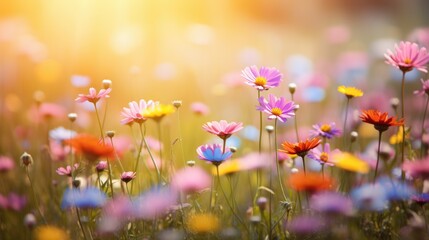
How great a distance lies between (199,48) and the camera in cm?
382

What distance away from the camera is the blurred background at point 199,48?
3.17 meters

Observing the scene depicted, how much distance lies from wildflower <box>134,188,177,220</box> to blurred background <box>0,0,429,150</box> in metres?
0.72

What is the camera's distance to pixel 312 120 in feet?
9.61

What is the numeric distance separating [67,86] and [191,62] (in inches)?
28.8

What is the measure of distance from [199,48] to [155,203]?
259 centimetres

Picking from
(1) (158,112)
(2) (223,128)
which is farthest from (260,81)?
(1) (158,112)

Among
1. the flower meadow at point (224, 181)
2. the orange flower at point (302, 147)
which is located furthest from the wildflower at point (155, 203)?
the orange flower at point (302, 147)

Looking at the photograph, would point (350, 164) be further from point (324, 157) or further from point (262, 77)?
point (262, 77)

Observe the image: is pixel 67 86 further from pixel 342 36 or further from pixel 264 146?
pixel 342 36

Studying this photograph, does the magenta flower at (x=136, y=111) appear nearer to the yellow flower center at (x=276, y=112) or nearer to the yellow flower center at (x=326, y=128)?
the yellow flower center at (x=276, y=112)

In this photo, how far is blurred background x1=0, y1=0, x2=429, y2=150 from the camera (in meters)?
3.17

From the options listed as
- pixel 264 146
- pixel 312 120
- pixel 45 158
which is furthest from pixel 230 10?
pixel 45 158

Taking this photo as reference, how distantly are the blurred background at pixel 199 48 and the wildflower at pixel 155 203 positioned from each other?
72 cm

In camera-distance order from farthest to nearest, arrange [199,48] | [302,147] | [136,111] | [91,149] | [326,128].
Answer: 1. [199,48]
2. [326,128]
3. [136,111]
4. [302,147]
5. [91,149]
